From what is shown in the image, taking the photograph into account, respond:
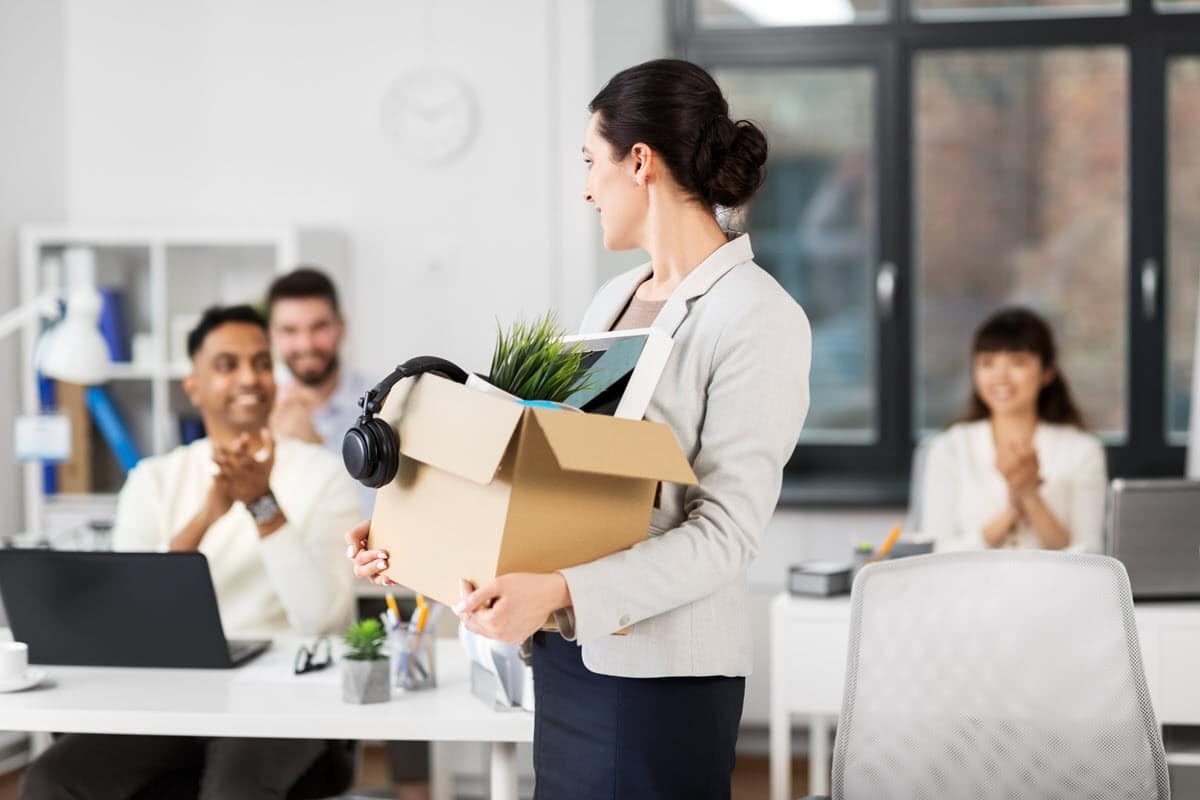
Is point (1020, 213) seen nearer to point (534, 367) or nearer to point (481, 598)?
point (534, 367)

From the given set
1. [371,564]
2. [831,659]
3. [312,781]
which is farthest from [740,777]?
[371,564]

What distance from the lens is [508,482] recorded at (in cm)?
129

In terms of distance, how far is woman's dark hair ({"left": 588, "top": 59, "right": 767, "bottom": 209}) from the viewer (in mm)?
1515

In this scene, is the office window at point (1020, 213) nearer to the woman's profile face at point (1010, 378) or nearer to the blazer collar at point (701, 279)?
the woman's profile face at point (1010, 378)

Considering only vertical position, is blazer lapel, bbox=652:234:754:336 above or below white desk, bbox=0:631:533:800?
above

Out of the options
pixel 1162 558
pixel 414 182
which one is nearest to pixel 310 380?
pixel 414 182

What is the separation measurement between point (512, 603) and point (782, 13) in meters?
3.32

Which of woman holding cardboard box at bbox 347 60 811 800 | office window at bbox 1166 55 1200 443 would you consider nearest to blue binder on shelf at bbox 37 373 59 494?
woman holding cardboard box at bbox 347 60 811 800

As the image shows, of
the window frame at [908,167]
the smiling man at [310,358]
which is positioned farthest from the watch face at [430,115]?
the window frame at [908,167]

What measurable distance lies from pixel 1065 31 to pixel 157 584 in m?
3.32

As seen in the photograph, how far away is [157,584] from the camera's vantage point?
81.0 inches

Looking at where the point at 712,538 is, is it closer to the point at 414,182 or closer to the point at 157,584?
the point at 157,584

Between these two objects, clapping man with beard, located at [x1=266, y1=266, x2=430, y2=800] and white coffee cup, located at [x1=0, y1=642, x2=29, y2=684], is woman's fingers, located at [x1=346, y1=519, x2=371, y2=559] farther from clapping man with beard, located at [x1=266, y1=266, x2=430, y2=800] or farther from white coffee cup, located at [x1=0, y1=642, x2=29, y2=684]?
clapping man with beard, located at [x1=266, y1=266, x2=430, y2=800]

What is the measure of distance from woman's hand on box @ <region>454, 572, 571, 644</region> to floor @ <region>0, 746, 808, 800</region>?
7.75 feet
